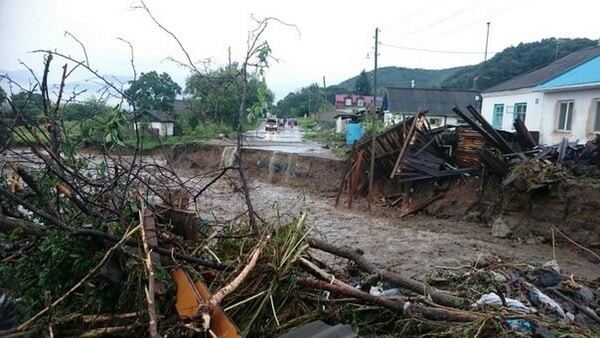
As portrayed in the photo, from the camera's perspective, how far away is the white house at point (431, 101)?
30.9 metres

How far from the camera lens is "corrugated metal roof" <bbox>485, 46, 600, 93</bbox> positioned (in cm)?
1706

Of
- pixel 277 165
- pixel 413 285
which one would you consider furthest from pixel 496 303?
pixel 277 165

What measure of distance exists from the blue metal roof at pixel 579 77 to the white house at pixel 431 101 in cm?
1411

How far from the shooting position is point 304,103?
72188 millimetres

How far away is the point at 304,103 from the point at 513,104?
5474cm

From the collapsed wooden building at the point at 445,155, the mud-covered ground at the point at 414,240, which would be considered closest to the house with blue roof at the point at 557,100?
the collapsed wooden building at the point at 445,155

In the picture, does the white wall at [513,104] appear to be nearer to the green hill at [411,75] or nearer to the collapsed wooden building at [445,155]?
the collapsed wooden building at [445,155]

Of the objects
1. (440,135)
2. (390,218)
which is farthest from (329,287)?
(440,135)

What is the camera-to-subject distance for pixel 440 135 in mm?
11289

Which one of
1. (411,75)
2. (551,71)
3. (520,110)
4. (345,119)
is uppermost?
(411,75)

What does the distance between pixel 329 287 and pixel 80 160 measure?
2.36 metres

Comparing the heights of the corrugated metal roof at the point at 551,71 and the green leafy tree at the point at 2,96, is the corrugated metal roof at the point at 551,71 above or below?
above

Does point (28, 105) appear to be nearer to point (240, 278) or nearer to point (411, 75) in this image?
point (240, 278)

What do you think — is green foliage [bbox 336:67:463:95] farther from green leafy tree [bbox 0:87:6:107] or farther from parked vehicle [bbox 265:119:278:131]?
green leafy tree [bbox 0:87:6:107]
